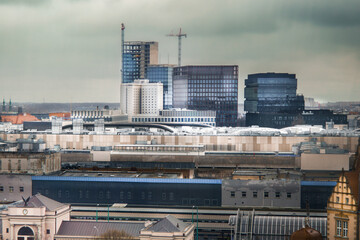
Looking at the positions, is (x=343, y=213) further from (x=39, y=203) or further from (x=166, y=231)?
(x=39, y=203)

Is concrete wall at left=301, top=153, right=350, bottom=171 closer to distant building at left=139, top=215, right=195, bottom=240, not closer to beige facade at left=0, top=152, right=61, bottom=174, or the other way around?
beige facade at left=0, top=152, right=61, bottom=174

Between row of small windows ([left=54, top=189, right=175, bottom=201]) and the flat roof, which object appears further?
the flat roof

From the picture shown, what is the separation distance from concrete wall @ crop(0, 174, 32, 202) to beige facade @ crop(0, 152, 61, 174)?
467 cm

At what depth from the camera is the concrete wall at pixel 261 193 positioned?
56.5 meters

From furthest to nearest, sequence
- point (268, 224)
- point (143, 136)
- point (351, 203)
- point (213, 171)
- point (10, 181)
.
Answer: point (143, 136)
point (213, 171)
point (10, 181)
point (268, 224)
point (351, 203)

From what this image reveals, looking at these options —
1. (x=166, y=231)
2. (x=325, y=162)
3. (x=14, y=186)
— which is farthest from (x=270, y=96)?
(x=166, y=231)

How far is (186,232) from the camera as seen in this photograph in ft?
152

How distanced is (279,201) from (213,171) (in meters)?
12.5

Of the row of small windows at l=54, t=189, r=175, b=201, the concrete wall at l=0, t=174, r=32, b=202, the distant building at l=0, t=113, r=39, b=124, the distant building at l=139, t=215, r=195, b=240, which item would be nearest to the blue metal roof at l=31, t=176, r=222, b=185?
the concrete wall at l=0, t=174, r=32, b=202

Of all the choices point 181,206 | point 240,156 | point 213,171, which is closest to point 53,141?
point 240,156

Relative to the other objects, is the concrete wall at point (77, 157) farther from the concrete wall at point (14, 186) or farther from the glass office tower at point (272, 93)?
the glass office tower at point (272, 93)

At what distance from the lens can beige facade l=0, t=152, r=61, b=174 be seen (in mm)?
65875

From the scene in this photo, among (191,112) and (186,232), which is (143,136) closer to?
(186,232)

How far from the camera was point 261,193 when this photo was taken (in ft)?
186
